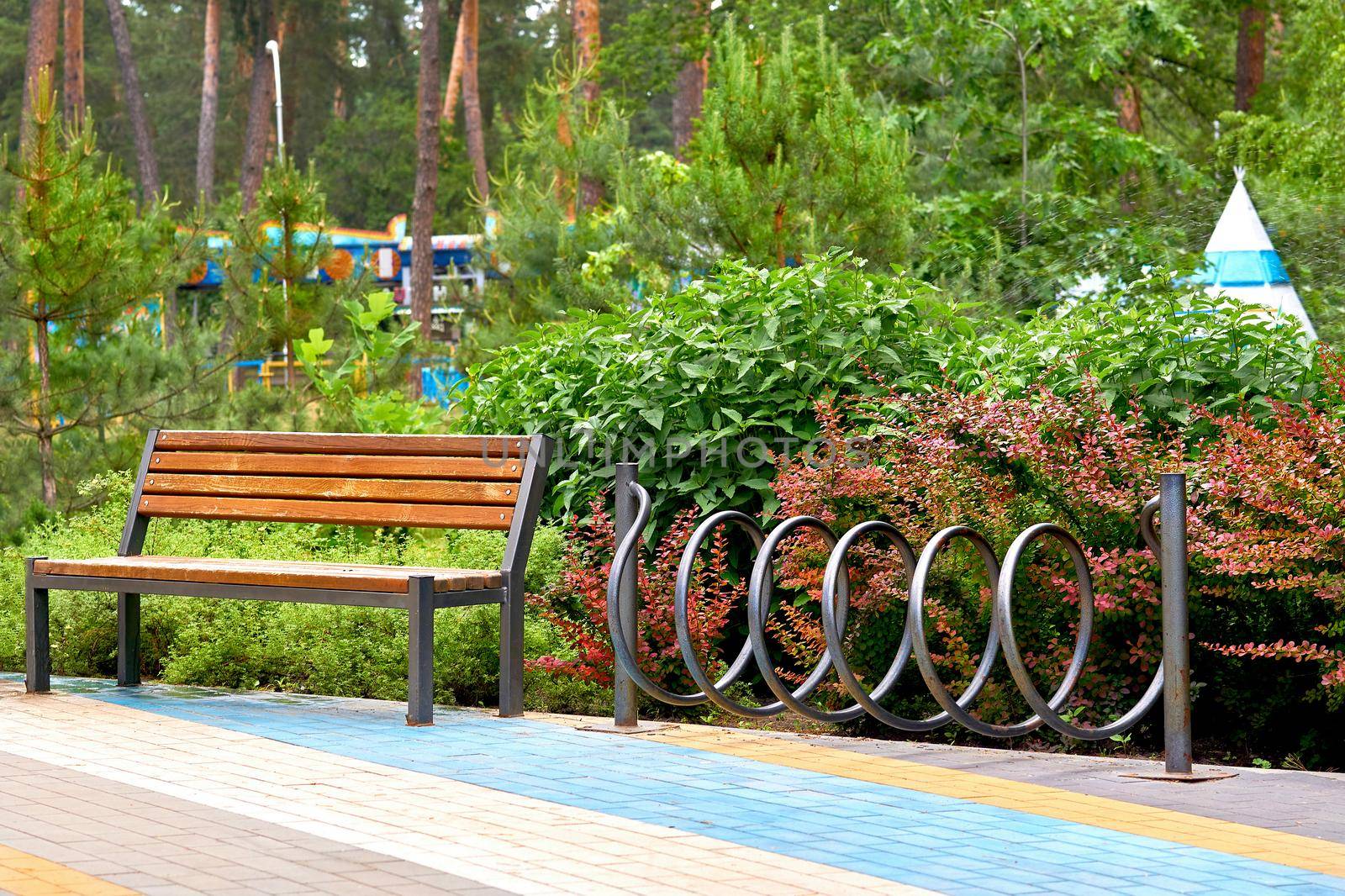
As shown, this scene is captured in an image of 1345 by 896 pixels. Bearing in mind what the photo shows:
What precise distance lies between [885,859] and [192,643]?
4712mm

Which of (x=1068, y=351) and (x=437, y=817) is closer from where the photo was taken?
(x=437, y=817)

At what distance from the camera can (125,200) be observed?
1425 centimetres

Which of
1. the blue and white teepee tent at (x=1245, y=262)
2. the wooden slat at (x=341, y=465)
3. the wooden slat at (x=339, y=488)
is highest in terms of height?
the blue and white teepee tent at (x=1245, y=262)

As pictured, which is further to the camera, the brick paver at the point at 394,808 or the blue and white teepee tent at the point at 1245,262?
the blue and white teepee tent at the point at 1245,262

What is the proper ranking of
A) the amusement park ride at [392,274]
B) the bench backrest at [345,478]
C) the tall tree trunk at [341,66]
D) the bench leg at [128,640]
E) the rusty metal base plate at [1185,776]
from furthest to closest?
1. the tall tree trunk at [341,66]
2. the amusement park ride at [392,274]
3. the bench leg at [128,640]
4. the bench backrest at [345,478]
5. the rusty metal base plate at [1185,776]

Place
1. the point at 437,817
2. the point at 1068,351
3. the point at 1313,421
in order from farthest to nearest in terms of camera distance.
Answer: the point at 1068,351
the point at 1313,421
the point at 437,817

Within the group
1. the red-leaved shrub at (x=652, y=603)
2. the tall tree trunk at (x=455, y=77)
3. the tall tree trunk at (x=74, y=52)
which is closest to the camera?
the red-leaved shrub at (x=652, y=603)

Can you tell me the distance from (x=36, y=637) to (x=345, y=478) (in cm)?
157

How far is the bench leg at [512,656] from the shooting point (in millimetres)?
6551

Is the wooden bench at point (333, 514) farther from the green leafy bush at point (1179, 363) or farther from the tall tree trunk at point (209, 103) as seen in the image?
the tall tree trunk at point (209, 103)

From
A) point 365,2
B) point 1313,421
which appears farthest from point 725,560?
point 365,2

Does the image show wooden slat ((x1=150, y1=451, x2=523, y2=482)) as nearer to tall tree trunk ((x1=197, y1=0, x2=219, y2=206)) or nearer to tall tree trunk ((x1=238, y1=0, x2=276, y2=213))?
tall tree trunk ((x1=238, y1=0, x2=276, y2=213))

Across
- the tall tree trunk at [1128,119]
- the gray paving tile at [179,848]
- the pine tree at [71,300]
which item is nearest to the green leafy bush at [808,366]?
the gray paving tile at [179,848]

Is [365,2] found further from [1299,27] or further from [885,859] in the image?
[885,859]
